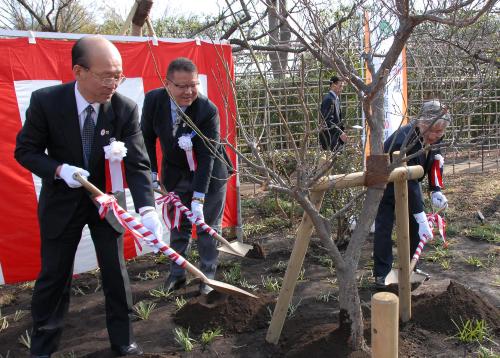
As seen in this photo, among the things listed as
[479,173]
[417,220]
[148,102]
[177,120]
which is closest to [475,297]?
[417,220]

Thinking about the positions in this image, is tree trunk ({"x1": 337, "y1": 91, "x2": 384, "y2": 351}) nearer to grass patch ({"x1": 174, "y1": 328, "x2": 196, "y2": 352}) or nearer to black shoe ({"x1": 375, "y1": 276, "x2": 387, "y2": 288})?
grass patch ({"x1": 174, "y1": 328, "x2": 196, "y2": 352})

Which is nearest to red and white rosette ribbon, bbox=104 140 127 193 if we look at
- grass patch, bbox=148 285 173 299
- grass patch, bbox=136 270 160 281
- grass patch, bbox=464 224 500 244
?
grass patch, bbox=148 285 173 299

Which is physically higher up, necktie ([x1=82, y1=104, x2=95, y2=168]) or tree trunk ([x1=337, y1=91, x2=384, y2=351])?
necktie ([x1=82, y1=104, x2=95, y2=168])

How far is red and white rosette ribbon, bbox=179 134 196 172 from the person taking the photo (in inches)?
136

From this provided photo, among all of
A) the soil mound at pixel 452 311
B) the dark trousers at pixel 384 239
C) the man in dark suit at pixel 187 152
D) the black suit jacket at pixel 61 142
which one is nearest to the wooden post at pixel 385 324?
the soil mound at pixel 452 311

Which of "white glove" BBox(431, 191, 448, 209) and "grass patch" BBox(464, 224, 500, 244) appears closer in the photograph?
"white glove" BBox(431, 191, 448, 209)

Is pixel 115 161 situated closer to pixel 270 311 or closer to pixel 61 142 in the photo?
pixel 61 142

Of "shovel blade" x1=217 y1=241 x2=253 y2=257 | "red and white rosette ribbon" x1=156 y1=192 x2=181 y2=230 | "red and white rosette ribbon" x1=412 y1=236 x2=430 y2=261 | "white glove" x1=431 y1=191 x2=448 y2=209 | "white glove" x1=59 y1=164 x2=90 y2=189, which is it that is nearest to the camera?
"white glove" x1=59 y1=164 x2=90 y2=189

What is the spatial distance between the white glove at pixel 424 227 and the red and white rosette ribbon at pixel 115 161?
6.93ft

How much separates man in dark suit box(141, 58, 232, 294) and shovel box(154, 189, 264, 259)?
0.05m

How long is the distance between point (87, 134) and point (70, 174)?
0.96 ft

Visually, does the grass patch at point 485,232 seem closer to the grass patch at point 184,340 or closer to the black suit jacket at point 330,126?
the black suit jacket at point 330,126

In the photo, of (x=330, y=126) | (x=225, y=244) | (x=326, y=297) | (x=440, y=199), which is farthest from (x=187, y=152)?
(x=330, y=126)

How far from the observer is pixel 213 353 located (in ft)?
8.95
